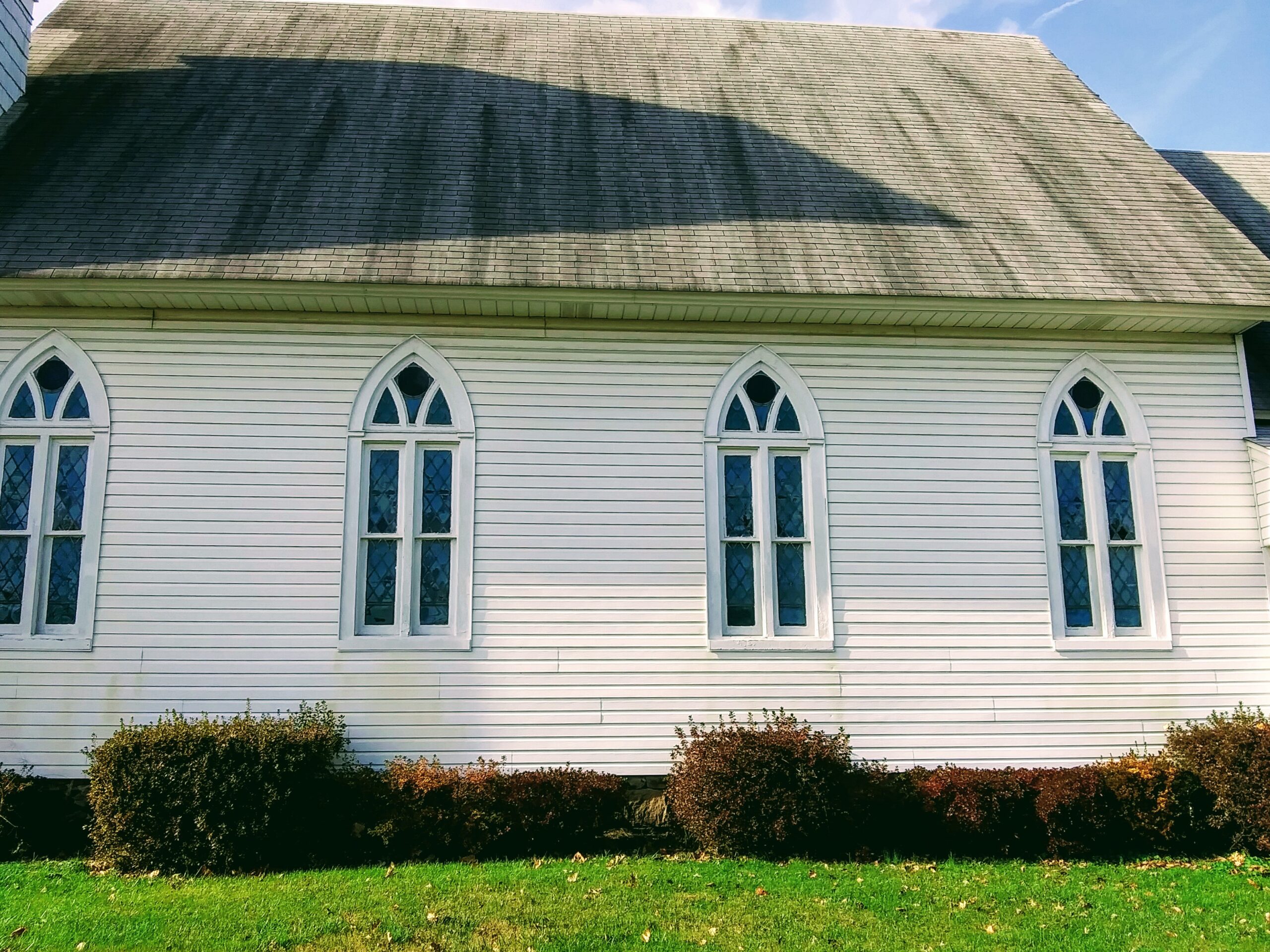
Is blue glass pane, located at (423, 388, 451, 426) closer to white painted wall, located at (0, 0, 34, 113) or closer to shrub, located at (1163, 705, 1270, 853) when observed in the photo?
white painted wall, located at (0, 0, 34, 113)

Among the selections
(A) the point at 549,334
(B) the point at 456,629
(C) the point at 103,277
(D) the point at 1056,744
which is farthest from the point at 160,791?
(D) the point at 1056,744

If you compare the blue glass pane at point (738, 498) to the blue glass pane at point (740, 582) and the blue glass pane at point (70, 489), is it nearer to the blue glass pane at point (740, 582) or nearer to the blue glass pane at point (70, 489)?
the blue glass pane at point (740, 582)

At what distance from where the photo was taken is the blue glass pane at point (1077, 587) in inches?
408

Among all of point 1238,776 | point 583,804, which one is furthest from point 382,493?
point 1238,776

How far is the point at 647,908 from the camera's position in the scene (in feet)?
24.0

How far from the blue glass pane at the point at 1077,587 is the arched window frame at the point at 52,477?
9.85 m

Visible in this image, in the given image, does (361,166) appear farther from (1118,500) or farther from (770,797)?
(1118,500)

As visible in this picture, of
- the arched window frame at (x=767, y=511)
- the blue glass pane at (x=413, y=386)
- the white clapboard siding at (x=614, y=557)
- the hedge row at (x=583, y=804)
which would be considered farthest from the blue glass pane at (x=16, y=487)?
the arched window frame at (x=767, y=511)

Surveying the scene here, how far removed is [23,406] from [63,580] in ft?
6.08

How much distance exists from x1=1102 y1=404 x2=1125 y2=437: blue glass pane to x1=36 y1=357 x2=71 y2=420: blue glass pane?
10959 mm

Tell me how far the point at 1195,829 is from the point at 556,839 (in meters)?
6.05

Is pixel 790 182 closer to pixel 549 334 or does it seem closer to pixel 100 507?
pixel 549 334

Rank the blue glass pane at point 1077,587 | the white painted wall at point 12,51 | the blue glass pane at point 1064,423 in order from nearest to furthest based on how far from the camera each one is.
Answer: the blue glass pane at point 1077,587 < the blue glass pane at point 1064,423 < the white painted wall at point 12,51

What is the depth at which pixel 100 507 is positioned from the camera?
382 inches
